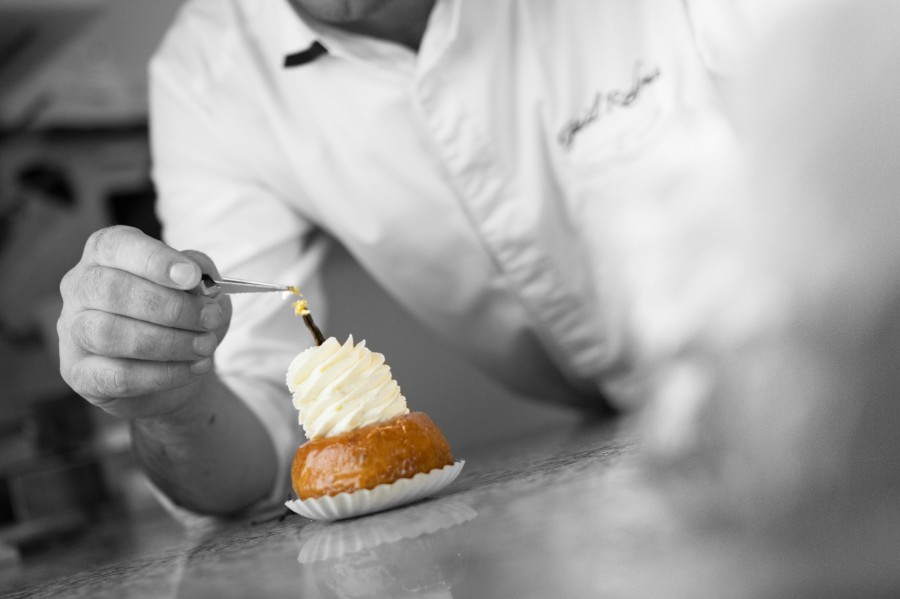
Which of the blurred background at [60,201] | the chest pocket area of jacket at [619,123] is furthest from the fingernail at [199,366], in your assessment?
the blurred background at [60,201]

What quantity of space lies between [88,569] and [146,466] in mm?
413

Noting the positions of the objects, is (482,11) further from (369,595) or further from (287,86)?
(369,595)

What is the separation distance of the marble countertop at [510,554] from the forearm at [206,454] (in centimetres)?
23

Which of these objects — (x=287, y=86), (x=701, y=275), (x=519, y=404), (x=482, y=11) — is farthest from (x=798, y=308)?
(x=519, y=404)

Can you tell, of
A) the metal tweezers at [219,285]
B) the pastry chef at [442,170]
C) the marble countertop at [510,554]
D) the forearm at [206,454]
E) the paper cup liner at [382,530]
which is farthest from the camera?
the pastry chef at [442,170]

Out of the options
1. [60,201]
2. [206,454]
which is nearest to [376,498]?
[206,454]

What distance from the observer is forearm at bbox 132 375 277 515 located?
1.29m

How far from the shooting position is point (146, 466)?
1402mm

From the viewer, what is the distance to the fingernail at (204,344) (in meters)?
1.01

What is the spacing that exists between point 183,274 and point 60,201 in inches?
81.0

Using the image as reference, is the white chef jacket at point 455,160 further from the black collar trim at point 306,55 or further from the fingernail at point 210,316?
the fingernail at point 210,316

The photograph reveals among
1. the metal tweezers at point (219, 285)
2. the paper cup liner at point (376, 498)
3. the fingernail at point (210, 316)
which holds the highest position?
the metal tweezers at point (219, 285)

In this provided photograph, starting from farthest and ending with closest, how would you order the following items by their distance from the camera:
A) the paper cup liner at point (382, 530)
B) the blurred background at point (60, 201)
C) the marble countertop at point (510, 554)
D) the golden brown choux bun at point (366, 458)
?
1. the blurred background at point (60, 201)
2. the golden brown choux bun at point (366, 458)
3. the paper cup liner at point (382, 530)
4. the marble countertop at point (510, 554)

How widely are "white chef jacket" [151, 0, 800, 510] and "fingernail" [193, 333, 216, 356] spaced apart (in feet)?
1.70
